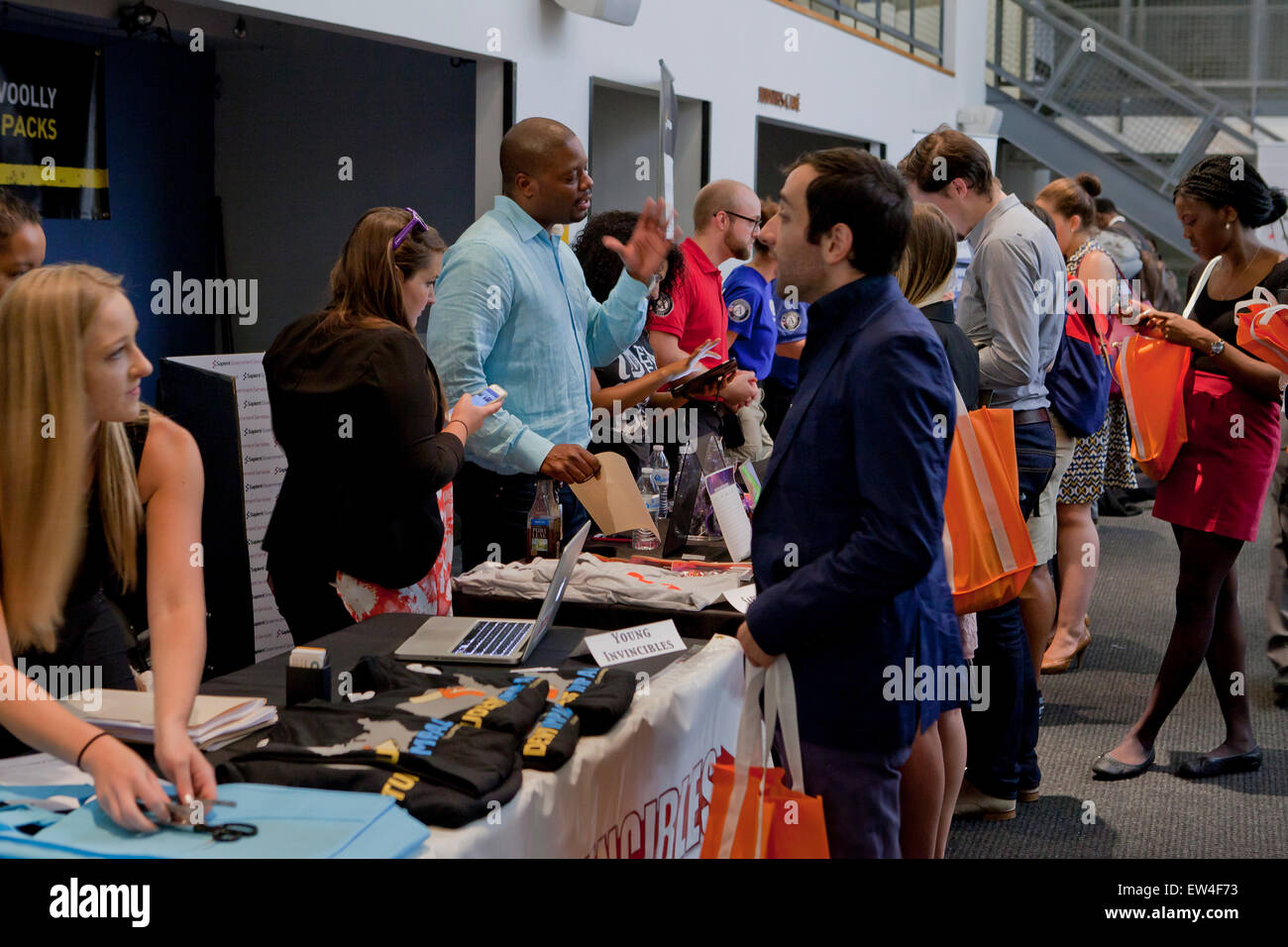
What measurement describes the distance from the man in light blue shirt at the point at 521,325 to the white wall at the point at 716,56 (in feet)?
4.58

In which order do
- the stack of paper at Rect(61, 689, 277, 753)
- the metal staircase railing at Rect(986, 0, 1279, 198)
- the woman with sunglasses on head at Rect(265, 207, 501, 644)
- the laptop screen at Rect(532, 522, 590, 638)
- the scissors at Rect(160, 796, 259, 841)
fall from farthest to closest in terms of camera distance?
the metal staircase railing at Rect(986, 0, 1279, 198), the woman with sunglasses on head at Rect(265, 207, 501, 644), the laptop screen at Rect(532, 522, 590, 638), the stack of paper at Rect(61, 689, 277, 753), the scissors at Rect(160, 796, 259, 841)

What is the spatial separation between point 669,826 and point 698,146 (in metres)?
5.49

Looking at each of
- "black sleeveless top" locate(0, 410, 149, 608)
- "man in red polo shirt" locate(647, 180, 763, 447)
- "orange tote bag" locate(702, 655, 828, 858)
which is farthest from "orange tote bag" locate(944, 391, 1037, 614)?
"black sleeveless top" locate(0, 410, 149, 608)

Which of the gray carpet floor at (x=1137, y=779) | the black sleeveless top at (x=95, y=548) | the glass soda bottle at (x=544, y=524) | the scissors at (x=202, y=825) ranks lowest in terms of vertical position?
the gray carpet floor at (x=1137, y=779)

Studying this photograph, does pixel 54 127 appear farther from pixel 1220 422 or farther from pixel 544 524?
pixel 1220 422

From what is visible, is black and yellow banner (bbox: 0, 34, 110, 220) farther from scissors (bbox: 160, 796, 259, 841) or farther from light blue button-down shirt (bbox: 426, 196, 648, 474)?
scissors (bbox: 160, 796, 259, 841)

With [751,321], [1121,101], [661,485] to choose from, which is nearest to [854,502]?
[661,485]

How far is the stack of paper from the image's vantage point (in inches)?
Answer: 63.6

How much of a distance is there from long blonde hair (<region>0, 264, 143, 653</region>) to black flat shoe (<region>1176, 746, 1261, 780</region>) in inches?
121

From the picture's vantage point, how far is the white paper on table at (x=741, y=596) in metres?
2.53

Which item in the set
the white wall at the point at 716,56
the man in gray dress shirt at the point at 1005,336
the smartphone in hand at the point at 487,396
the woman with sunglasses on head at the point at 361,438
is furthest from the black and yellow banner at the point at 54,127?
the man in gray dress shirt at the point at 1005,336

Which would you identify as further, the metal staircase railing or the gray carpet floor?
the metal staircase railing

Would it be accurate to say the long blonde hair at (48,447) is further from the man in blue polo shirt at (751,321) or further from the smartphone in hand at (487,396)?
the man in blue polo shirt at (751,321)
